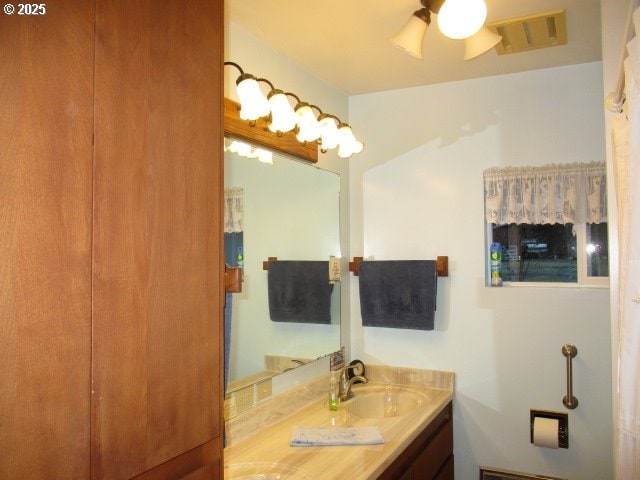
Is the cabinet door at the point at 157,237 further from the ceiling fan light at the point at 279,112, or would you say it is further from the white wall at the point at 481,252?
the white wall at the point at 481,252

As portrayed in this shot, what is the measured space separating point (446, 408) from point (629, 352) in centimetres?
141

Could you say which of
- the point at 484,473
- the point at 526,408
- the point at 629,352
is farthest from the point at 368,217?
the point at 629,352

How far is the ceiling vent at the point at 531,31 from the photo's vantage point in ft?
5.90

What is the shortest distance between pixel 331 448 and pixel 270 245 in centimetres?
84

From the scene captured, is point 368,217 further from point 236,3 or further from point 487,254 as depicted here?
point 236,3

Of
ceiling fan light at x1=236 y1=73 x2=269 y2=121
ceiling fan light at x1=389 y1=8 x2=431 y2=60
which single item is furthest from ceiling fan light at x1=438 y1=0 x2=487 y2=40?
ceiling fan light at x1=236 y1=73 x2=269 y2=121

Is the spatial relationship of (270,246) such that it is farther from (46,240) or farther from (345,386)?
(46,240)

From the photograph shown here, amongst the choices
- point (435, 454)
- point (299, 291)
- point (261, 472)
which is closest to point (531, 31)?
point (299, 291)

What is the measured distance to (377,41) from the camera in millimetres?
1999

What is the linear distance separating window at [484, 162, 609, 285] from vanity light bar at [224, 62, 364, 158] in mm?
785

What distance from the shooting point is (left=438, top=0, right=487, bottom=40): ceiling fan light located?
138 centimetres

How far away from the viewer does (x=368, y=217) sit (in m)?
2.66

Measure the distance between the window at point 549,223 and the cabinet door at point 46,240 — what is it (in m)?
2.09

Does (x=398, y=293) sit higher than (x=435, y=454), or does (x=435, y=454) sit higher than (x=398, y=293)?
(x=398, y=293)
